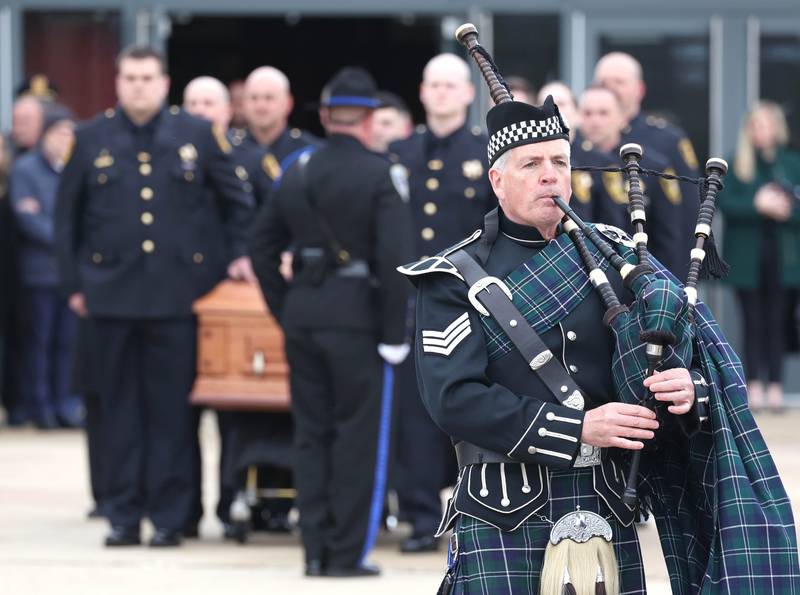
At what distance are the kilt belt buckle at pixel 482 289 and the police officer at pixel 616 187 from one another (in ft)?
15.9

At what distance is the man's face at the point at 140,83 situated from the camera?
9.30m

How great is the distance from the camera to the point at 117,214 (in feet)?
30.3

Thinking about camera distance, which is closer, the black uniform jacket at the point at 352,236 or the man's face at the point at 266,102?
the black uniform jacket at the point at 352,236

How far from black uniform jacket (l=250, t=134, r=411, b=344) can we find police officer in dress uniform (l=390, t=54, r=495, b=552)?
3.69 feet

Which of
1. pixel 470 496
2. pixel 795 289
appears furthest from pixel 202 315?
pixel 795 289

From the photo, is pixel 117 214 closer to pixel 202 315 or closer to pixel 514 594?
pixel 202 315

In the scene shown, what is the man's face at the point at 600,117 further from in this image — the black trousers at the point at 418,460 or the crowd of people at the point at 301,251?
the black trousers at the point at 418,460

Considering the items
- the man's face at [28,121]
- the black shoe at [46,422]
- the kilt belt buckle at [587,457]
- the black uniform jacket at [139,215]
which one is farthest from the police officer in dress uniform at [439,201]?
the man's face at [28,121]

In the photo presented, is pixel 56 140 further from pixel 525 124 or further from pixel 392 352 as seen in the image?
pixel 525 124

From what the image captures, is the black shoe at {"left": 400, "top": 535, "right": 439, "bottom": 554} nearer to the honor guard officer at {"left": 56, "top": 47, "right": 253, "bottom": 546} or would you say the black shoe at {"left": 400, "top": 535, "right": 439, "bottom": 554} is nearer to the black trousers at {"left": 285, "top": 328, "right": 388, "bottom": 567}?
the black trousers at {"left": 285, "top": 328, "right": 388, "bottom": 567}

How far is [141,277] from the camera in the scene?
9203 mm

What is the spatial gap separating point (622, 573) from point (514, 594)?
28cm

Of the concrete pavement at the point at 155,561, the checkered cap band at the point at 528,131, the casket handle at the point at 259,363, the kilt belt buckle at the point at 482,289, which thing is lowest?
the concrete pavement at the point at 155,561

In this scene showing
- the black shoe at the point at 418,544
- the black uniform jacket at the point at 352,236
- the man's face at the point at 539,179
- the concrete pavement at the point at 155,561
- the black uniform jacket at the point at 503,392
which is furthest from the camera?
the black shoe at the point at 418,544
